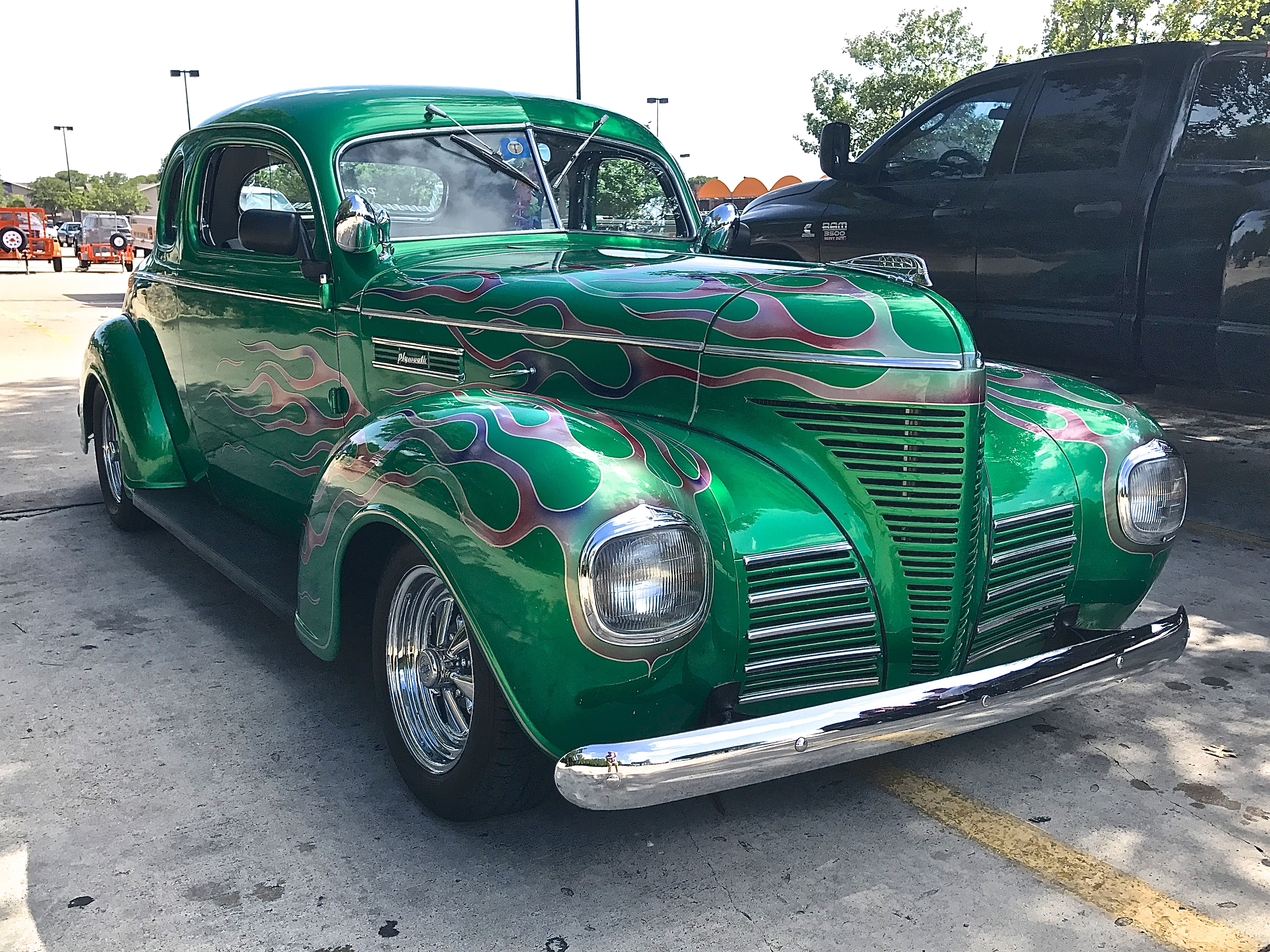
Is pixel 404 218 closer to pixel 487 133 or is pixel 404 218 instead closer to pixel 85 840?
pixel 487 133

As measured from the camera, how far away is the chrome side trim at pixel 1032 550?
9.12 feet

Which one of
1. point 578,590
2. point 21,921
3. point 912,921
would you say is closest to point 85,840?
point 21,921

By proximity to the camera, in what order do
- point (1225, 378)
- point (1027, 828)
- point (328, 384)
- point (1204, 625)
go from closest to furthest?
point (1027, 828) → point (328, 384) → point (1204, 625) → point (1225, 378)

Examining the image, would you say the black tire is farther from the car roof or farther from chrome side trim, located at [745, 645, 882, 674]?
chrome side trim, located at [745, 645, 882, 674]

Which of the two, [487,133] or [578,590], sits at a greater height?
[487,133]

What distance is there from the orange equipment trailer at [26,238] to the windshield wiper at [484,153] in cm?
3080

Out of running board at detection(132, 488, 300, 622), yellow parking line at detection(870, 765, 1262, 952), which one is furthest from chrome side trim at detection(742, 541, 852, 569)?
running board at detection(132, 488, 300, 622)

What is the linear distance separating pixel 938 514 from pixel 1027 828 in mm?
842

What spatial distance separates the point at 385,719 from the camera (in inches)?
111

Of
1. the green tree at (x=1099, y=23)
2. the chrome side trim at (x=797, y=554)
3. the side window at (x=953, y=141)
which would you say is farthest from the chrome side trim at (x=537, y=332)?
the green tree at (x=1099, y=23)

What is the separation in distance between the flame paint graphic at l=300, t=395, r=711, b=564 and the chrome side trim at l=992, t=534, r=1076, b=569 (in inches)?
32.2

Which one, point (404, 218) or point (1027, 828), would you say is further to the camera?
point (404, 218)

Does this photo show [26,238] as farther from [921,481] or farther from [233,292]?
[921,481]

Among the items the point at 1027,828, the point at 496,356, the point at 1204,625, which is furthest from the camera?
the point at 1204,625
